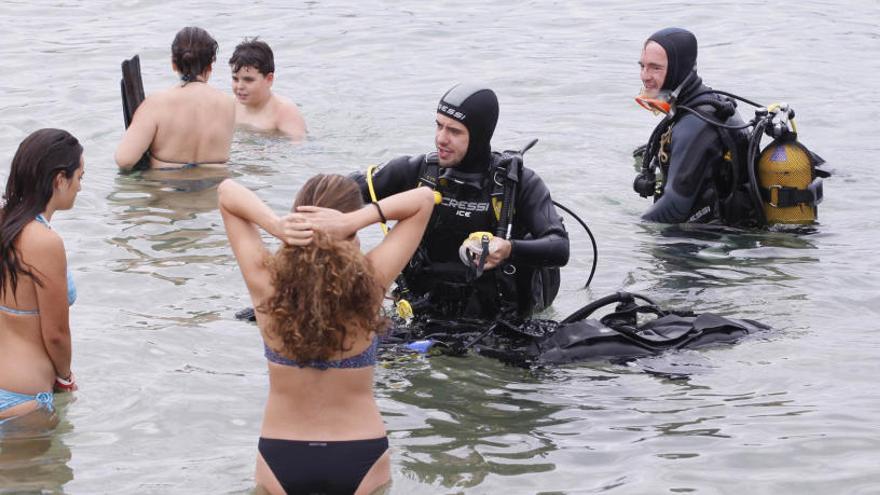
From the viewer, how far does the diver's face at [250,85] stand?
33.9ft

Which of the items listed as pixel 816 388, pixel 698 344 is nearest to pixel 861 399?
pixel 816 388

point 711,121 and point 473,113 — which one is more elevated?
point 473,113

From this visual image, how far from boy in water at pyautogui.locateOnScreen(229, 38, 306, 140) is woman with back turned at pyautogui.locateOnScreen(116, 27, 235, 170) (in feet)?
3.00

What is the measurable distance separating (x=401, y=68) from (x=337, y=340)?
34.2 feet

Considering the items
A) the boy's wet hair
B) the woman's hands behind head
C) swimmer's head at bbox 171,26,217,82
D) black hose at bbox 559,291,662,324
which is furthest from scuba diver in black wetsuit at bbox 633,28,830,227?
the woman's hands behind head

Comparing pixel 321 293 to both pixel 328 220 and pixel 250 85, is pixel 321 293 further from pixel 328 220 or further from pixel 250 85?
pixel 250 85

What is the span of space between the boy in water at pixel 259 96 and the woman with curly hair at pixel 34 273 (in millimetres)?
5516

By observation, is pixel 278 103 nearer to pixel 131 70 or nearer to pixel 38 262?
pixel 131 70

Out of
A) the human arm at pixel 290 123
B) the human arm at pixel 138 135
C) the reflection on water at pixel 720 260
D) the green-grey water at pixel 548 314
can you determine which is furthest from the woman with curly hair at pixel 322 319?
the human arm at pixel 290 123

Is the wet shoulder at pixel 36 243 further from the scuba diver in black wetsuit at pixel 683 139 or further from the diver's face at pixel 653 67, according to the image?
the diver's face at pixel 653 67

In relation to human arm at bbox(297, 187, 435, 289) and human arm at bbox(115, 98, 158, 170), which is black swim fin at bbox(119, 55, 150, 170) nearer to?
human arm at bbox(115, 98, 158, 170)

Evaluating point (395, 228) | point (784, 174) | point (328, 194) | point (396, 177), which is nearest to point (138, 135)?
point (396, 177)

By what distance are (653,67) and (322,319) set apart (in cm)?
466

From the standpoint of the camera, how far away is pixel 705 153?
780 centimetres
